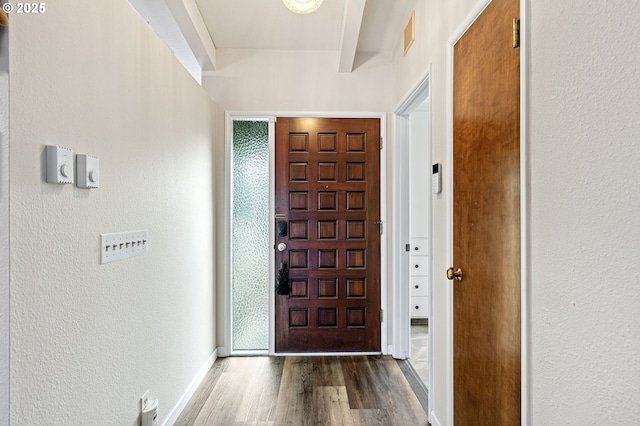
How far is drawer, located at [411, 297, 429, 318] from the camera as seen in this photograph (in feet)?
11.6

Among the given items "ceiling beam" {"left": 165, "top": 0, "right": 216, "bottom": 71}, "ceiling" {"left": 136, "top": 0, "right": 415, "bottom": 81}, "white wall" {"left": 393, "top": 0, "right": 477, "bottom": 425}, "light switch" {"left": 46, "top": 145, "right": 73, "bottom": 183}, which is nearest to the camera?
"light switch" {"left": 46, "top": 145, "right": 73, "bottom": 183}

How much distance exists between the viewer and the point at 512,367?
1134mm

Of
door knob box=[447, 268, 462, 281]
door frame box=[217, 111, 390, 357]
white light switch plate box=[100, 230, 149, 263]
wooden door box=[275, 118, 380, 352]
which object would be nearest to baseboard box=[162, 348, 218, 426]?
door frame box=[217, 111, 390, 357]

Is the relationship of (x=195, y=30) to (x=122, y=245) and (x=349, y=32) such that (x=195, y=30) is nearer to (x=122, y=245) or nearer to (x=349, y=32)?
(x=349, y=32)

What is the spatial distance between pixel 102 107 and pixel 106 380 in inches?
42.1

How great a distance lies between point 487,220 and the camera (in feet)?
4.27

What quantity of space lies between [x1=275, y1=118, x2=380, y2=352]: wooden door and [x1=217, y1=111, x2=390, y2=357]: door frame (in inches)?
1.7

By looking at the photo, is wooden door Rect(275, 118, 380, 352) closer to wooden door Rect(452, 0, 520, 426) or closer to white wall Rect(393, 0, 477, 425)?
white wall Rect(393, 0, 477, 425)

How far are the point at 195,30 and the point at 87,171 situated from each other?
5.30ft

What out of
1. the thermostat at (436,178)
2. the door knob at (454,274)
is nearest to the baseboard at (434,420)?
the door knob at (454,274)

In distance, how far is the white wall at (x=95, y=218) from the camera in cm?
92
